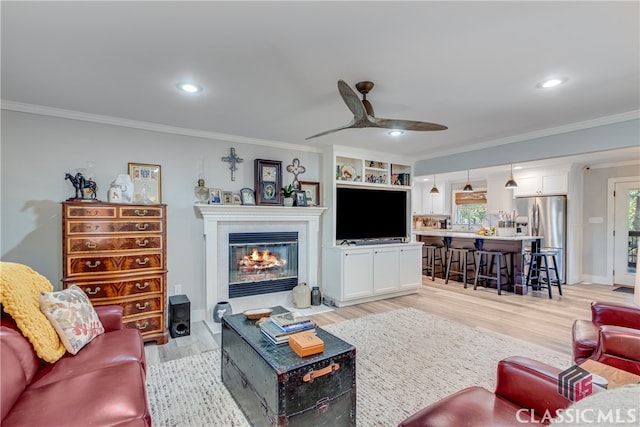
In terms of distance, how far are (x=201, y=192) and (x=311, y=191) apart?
164 centimetres

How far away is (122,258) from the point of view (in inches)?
116

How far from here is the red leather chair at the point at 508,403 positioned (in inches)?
50.5

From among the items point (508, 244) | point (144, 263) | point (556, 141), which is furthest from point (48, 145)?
point (508, 244)

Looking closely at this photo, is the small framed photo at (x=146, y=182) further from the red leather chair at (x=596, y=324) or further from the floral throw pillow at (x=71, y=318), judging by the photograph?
the red leather chair at (x=596, y=324)

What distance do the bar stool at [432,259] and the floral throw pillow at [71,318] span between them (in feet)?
19.4

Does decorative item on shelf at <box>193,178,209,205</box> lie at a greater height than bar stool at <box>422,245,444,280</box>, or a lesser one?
greater

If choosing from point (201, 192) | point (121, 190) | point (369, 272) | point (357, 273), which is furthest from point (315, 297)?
point (121, 190)

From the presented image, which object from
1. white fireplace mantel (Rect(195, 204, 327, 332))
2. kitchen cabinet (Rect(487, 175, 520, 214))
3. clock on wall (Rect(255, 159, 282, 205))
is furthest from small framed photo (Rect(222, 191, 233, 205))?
kitchen cabinet (Rect(487, 175, 520, 214))

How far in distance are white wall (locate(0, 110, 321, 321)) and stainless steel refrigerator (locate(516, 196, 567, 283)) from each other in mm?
5659

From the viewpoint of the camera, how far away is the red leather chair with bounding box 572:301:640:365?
2094 millimetres

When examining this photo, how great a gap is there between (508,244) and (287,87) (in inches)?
196

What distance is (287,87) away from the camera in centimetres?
251

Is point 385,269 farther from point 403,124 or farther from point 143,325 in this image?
point 143,325

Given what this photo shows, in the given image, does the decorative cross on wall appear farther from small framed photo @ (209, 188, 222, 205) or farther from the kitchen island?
the kitchen island
